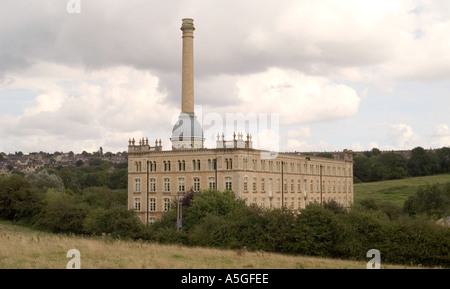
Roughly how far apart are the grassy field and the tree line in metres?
6.61

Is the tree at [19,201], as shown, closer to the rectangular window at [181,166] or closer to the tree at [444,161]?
the rectangular window at [181,166]

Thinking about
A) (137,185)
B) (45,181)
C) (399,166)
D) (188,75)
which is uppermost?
(188,75)

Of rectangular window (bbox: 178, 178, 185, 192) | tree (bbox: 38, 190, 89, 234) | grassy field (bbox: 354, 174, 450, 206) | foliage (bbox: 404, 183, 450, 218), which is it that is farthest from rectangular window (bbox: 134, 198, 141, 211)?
grassy field (bbox: 354, 174, 450, 206)

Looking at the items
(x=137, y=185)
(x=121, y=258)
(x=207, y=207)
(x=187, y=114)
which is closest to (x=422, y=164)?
(x=187, y=114)

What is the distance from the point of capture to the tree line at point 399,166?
493ft

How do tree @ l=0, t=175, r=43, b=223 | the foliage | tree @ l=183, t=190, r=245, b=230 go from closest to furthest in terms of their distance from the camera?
tree @ l=183, t=190, r=245, b=230, tree @ l=0, t=175, r=43, b=223, the foliage

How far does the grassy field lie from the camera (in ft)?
369

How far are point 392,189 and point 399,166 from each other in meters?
30.8

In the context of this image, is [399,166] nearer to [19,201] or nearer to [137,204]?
[137,204]

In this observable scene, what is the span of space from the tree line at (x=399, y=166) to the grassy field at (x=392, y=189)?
661 cm

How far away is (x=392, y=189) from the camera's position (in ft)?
408

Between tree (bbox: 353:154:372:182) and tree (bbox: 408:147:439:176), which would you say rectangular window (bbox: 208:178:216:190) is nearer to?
tree (bbox: 353:154:372:182)

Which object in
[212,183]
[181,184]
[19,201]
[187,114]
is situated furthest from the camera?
[19,201]
